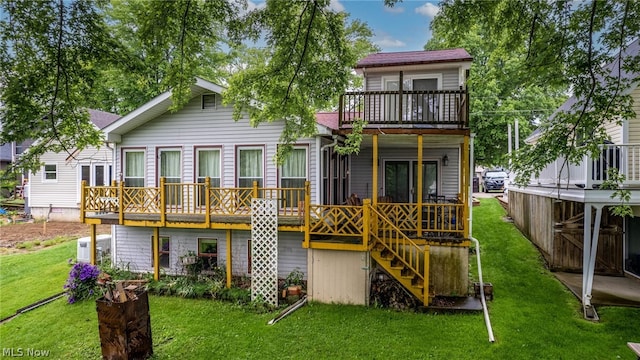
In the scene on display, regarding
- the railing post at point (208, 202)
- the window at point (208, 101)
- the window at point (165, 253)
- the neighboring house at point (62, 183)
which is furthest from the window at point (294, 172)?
the neighboring house at point (62, 183)

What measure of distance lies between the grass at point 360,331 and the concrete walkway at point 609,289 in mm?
306

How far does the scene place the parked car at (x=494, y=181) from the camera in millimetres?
25891

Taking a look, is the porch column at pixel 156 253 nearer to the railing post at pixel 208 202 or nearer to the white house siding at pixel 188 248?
the white house siding at pixel 188 248

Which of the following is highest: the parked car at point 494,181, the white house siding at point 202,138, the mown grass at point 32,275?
the white house siding at point 202,138

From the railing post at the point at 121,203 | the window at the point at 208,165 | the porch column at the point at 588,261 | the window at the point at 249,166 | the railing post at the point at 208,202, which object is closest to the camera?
the porch column at the point at 588,261

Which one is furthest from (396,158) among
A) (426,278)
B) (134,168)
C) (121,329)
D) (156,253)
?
(121,329)

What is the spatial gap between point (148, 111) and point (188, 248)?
4310 mm

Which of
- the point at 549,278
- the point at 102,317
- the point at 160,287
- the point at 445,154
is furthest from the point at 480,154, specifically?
the point at 102,317

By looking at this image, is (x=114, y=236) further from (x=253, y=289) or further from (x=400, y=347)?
(x=400, y=347)

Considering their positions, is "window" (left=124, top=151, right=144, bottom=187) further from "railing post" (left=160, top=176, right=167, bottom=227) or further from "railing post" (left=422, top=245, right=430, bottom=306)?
"railing post" (left=422, top=245, right=430, bottom=306)

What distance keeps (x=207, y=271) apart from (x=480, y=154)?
18016mm

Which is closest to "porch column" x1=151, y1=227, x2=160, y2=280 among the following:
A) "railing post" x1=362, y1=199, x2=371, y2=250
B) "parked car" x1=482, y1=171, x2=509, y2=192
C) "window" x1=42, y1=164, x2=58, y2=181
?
"railing post" x1=362, y1=199, x2=371, y2=250

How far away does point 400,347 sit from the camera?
246 inches

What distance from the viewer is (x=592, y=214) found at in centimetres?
992
